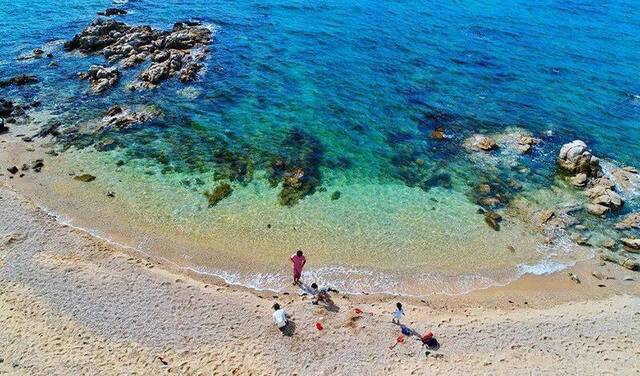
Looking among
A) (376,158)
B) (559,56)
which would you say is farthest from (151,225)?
(559,56)

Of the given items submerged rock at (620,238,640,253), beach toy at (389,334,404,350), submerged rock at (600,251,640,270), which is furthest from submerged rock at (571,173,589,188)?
beach toy at (389,334,404,350)

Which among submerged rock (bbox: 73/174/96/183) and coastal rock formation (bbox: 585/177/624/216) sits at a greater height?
coastal rock formation (bbox: 585/177/624/216)

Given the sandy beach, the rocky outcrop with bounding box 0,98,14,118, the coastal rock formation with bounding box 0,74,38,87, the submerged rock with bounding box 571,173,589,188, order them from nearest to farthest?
the sandy beach
the submerged rock with bounding box 571,173,589,188
the rocky outcrop with bounding box 0,98,14,118
the coastal rock formation with bounding box 0,74,38,87

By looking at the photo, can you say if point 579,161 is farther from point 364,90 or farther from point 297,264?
point 297,264

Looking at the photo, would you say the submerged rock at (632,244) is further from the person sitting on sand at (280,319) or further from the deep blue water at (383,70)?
the person sitting on sand at (280,319)

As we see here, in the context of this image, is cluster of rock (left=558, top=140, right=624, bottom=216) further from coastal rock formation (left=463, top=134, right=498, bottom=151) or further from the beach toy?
the beach toy

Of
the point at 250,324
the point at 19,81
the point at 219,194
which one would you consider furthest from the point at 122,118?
the point at 250,324
